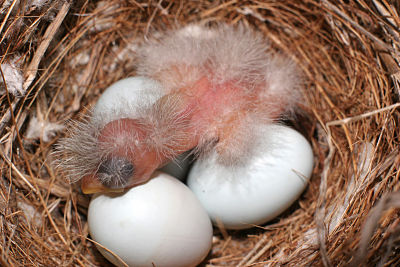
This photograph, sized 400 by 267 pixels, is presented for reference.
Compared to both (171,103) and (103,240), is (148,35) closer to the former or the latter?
(171,103)

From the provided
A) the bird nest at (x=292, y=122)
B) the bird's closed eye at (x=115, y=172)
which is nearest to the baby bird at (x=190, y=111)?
the bird's closed eye at (x=115, y=172)

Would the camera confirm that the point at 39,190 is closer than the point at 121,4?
Yes

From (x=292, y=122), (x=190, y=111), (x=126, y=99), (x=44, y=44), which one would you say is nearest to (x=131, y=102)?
(x=126, y=99)

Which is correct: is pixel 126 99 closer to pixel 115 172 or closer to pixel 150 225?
pixel 115 172

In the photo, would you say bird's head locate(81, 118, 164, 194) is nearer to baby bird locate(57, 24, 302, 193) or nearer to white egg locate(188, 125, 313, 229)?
baby bird locate(57, 24, 302, 193)

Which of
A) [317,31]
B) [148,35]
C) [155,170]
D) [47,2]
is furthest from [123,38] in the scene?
[317,31]

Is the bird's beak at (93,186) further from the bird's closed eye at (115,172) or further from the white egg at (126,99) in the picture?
the white egg at (126,99)


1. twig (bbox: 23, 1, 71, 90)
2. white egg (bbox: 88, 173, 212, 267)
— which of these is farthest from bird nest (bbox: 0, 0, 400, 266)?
white egg (bbox: 88, 173, 212, 267)
